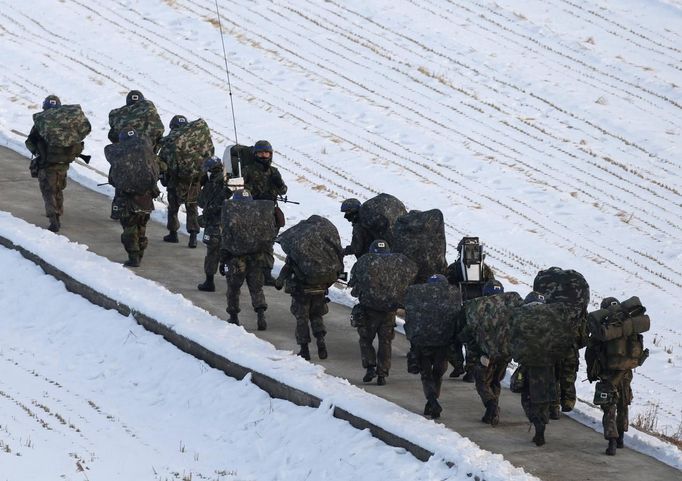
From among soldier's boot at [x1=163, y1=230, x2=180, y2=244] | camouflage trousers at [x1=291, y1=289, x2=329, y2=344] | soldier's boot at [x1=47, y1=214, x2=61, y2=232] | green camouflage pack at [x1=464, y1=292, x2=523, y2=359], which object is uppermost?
green camouflage pack at [x1=464, y1=292, x2=523, y2=359]

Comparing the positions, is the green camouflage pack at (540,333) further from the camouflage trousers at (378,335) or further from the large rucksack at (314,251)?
the large rucksack at (314,251)

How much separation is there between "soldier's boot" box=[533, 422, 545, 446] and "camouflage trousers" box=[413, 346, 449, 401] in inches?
48.6

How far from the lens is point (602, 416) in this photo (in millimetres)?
15727

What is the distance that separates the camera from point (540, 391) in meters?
14.4

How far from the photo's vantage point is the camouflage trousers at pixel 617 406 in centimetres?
1425

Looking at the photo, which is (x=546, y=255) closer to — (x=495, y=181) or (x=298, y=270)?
(x=495, y=181)

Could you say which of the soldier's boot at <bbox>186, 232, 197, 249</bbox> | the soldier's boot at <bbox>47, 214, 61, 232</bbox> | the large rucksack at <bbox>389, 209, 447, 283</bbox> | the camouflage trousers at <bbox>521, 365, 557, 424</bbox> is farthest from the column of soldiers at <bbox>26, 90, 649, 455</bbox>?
the soldier's boot at <bbox>186, 232, 197, 249</bbox>

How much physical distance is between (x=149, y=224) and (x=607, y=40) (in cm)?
2303

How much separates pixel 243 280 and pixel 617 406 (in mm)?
5321

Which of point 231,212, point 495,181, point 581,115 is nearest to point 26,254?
point 231,212

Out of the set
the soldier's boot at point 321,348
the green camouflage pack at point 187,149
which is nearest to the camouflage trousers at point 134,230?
the green camouflage pack at point 187,149

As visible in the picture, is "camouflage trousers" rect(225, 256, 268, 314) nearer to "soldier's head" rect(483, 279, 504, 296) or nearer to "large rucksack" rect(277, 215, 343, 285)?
"large rucksack" rect(277, 215, 343, 285)

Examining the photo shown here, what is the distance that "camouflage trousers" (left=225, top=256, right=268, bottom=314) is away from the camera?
57.9 feet

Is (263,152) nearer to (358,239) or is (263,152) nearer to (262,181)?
(262,181)
